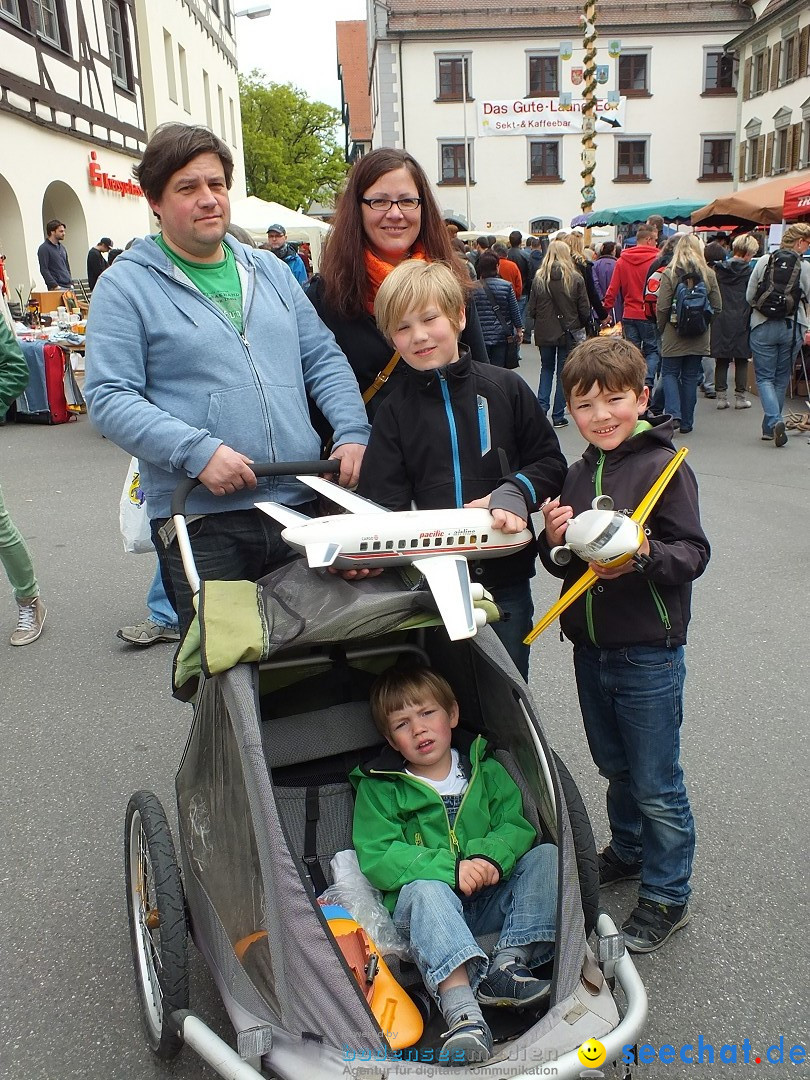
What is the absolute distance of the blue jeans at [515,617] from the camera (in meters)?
2.48

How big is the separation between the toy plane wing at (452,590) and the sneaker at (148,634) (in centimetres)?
290

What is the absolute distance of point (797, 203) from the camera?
13.6m

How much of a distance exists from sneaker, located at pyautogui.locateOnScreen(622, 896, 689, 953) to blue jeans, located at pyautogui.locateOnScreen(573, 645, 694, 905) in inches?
1.0

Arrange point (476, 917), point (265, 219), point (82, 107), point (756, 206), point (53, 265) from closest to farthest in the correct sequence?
1. point (476, 917)
2. point (53, 265)
3. point (756, 206)
4. point (82, 107)
5. point (265, 219)

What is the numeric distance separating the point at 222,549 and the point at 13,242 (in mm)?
14109

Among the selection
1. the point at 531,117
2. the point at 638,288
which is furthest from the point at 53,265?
the point at 531,117

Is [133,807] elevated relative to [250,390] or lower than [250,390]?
lower

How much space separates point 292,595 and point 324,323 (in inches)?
41.9

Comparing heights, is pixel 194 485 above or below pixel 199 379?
below

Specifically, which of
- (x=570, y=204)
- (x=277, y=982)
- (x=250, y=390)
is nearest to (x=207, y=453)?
(x=250, y=390)

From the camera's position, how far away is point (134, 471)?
4.09 meters

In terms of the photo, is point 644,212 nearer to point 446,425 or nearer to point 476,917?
point 446,425

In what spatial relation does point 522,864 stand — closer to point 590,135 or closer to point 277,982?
point 277,982

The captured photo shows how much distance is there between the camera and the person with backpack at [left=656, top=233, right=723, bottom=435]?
855 cm
